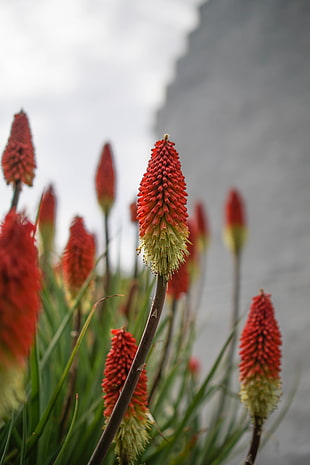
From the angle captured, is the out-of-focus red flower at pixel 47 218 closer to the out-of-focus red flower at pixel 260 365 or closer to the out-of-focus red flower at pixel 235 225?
the out-of-focus red flower at pixel 235 225

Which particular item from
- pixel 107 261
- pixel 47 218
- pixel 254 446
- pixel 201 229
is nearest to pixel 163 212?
pixel 254 446

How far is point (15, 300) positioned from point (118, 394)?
461mm

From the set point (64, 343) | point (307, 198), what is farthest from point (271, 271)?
point (64, 343)

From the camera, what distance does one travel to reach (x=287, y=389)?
9.11ft

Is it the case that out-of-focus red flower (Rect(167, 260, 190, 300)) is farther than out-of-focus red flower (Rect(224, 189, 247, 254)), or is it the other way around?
out-of-focus red flower (Rect(224, 189, 247, 254))

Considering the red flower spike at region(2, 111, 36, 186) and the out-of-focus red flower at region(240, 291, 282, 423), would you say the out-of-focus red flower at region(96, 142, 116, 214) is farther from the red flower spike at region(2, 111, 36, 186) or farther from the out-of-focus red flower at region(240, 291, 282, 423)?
the out-of-focus red flower at region(240, 291, 282, 423)

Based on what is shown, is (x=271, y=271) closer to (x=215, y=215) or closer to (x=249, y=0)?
(x=215, y=215)

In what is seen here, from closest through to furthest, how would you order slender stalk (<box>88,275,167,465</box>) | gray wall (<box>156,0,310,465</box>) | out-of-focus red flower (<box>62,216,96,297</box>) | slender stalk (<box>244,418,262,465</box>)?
slender stalk (<box>88,275,167,465</box>)
slender stalk (<box>244,418,262,465</box>)
out-of-focus red flower (<box>62,216,96,297</box>)
gray wall (<box>156,0,310,465</box>)

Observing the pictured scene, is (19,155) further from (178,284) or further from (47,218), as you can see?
(47,218)

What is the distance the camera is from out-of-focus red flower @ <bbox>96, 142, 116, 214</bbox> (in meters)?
1.72

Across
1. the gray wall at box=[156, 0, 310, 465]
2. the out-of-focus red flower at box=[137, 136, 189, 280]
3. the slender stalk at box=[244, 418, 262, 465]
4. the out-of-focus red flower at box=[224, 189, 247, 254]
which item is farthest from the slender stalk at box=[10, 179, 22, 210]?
the gray wall at box=[156, 0, 310, 465]

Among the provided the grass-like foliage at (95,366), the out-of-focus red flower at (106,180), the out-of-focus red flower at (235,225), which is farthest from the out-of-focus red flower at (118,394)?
the out-of-focus red flower at (235,225)

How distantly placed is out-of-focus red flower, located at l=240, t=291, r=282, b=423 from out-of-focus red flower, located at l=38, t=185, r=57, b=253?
1.08 m

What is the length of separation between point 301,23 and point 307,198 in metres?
1.35
